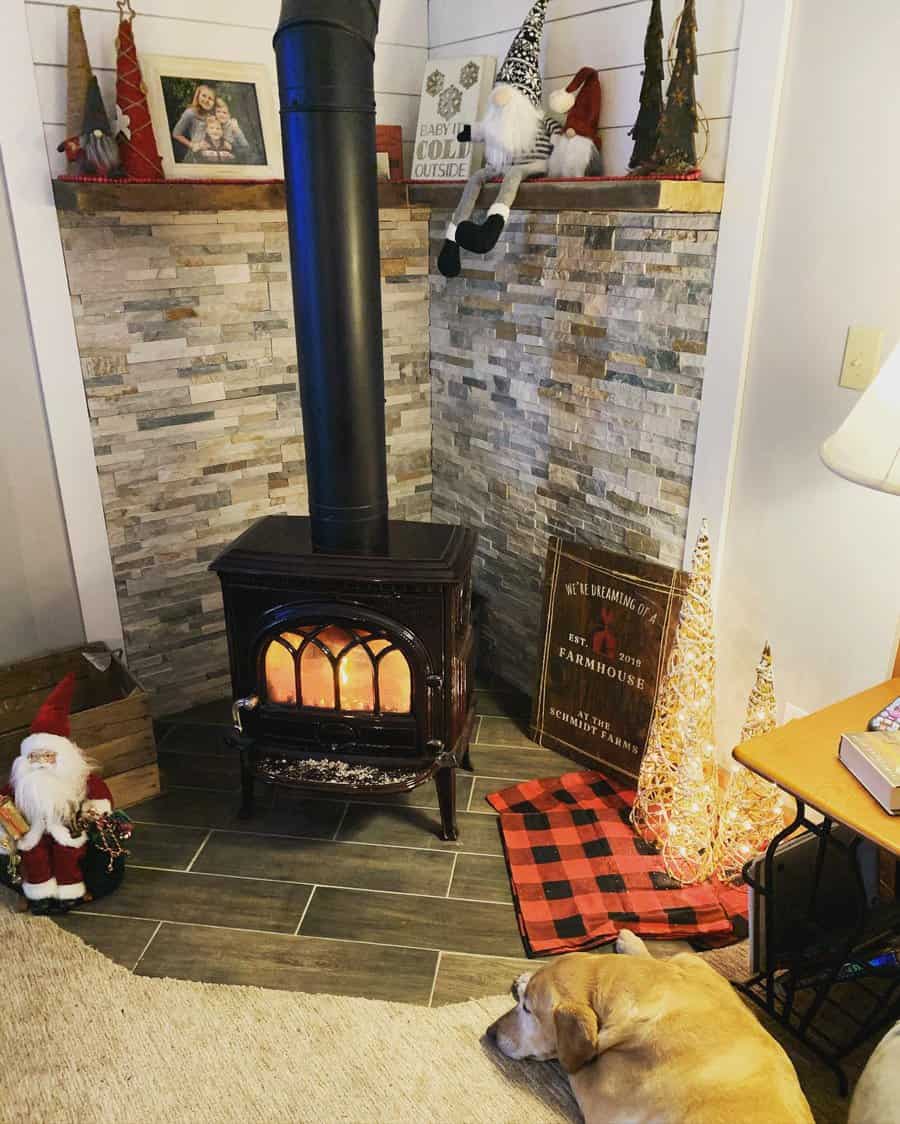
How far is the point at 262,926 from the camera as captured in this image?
6.40 ft

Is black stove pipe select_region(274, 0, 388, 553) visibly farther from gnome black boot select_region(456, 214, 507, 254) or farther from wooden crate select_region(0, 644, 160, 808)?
wooden crate select_region(0, 644, 160, 808)

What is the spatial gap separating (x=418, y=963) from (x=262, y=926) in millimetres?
364

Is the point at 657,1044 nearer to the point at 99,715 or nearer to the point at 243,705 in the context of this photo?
the point at 243,705

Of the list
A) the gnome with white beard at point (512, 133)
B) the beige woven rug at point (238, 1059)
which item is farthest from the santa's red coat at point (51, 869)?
the gnome with white beard at point (512, 133)

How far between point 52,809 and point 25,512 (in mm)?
850

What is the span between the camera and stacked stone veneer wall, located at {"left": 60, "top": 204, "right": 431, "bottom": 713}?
2.31m

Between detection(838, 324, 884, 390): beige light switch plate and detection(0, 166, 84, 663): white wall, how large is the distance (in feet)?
6.33

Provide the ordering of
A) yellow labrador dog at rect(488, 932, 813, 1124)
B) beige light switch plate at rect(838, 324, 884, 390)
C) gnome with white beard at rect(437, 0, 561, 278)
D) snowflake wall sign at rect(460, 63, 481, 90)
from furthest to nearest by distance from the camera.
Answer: snowflake wall sign at rect(460, 63, 481, 90) → gnome with white beard at rect(437, 0, 561, 278) → beige light switch plate at rect(838, 324, 884, 390) → yellow labrador dog at rect(488, 932, 813, 1124)

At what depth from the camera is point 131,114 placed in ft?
6.99

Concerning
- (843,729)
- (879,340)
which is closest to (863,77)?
(879,340)

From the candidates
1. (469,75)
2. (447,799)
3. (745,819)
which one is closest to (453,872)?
(447,799)

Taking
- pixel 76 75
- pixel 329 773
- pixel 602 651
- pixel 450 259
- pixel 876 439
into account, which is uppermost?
pixel 76 75

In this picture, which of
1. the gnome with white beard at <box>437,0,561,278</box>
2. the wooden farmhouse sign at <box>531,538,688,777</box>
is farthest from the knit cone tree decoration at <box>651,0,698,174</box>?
the wooden farmhouse sign at <box>531,538,688,777</box>

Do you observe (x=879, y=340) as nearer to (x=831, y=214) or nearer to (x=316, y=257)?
(x=831, y=214)
